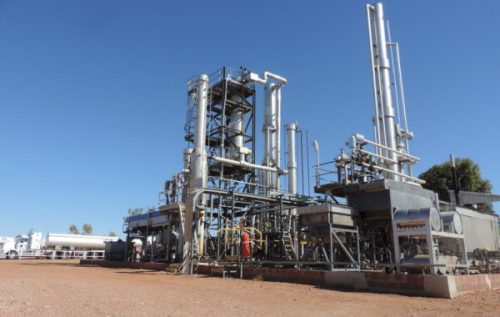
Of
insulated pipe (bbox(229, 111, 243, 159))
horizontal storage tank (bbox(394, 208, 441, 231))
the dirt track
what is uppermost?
insulated pipe (bbox(229, 111, 243, 159))

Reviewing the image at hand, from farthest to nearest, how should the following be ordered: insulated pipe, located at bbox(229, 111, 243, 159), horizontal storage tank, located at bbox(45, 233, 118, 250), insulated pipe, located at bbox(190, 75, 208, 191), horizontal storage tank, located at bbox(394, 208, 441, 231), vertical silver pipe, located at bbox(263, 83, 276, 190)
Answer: horizontal storage tank, located at bbox(45, 233, 118, 250), insulated pipe, located at bbox(229, 111, 243, 159), vertical silver pipe, located at bbox(263, 83, 276, 190), insulated pipe, located at bbox(190, 75, 208, 191), horizontal storage tank, located at bbox(394, 208, 441, 231)

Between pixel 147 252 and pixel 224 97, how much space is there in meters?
13.5

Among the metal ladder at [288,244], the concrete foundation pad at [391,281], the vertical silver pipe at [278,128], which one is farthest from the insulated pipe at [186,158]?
the concrete foundation pad at [391,281]

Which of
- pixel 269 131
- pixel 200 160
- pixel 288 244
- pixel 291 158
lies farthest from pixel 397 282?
pixel 269 131

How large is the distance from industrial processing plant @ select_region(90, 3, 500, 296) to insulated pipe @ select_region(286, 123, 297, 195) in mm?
80

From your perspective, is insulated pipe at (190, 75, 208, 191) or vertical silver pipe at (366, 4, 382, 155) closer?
vertical silver pipe at (366, 4, 382, 155)

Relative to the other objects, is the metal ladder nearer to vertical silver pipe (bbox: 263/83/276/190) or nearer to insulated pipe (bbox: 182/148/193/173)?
vertical silver pipe (bbox: 263/83/276/190)

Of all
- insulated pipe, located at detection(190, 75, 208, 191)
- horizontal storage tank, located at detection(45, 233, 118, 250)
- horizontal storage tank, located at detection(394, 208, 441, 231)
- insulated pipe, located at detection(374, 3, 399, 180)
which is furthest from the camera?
horizontal storage tank, located at detection(45, 233, 118, 250)

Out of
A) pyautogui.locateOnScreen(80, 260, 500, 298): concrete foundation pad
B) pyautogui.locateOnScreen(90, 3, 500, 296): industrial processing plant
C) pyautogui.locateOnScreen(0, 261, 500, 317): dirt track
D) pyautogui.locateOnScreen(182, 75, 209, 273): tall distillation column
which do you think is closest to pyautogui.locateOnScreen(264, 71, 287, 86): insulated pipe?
pyautogui.locateOnScreen(90, 3, 500, 296): industrial processing plant

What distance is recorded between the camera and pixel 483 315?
7.68 m

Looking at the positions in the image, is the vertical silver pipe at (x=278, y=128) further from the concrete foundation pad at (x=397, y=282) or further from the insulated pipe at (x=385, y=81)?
the concrete foundation pad at (x=397, y=282)

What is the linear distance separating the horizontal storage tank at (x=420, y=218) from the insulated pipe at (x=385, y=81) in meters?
9.26

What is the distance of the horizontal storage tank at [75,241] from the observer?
164 ft

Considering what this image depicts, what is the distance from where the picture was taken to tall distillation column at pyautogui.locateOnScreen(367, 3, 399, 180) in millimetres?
22984
